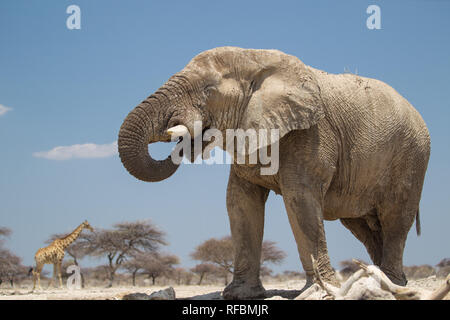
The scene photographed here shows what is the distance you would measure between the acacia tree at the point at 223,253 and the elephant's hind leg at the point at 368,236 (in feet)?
51.9

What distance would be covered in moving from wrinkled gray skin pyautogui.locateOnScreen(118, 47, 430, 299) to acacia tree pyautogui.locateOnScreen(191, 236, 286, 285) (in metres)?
17.2

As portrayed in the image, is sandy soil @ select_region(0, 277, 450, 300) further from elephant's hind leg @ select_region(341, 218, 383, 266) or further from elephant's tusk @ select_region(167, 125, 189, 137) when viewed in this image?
elephant's tusk @ select_region(167, 125, 189, 137)

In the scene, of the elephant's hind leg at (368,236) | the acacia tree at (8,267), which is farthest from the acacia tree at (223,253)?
the elephant's hind leg at (368,236)

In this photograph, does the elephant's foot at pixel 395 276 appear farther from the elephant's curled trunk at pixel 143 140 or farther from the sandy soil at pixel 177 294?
the elephant's curled trunk at pixel 143 140

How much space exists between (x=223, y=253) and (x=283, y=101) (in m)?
19.0

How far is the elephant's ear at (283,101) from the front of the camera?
7.33m

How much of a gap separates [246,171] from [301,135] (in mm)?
873

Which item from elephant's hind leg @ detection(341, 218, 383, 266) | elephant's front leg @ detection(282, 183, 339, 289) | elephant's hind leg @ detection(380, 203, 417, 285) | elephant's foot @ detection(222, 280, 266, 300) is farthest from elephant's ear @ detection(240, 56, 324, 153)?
elephant's hind leg @ detection(341, 218, 383, 266)

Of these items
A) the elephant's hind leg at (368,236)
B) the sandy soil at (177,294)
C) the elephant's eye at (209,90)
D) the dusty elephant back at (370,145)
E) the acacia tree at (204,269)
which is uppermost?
the elephant's eye at (209,90)

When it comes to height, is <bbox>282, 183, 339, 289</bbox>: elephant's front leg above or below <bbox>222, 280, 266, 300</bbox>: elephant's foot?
above

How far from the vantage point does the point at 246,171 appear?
7.81m

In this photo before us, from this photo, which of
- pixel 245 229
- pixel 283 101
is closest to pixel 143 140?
pixel 283 101

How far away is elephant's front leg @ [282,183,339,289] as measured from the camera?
728 centimetres
